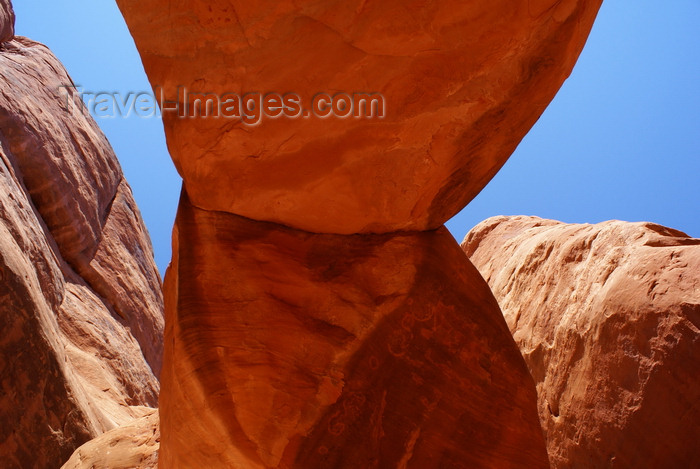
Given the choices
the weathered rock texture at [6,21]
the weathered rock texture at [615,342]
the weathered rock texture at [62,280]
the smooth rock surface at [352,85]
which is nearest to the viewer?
the smooth rock surface at [352,85]

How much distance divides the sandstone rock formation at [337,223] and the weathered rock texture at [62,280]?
99.9 inches

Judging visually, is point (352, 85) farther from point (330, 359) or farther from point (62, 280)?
point (62, 280)

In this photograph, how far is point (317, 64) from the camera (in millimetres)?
2648

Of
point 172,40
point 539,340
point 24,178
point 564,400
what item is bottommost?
point 564,400

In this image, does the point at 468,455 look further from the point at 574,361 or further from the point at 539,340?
the point at 539,340

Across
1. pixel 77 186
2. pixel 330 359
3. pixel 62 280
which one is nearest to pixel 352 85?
pixel 330 359

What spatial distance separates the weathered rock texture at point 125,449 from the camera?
421cm

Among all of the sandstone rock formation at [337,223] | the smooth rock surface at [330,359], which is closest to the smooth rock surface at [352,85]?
the sandstone rock formation at [337,223]

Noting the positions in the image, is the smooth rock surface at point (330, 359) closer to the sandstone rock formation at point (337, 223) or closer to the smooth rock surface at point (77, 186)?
the sandstone rock formation at point (337, 223)

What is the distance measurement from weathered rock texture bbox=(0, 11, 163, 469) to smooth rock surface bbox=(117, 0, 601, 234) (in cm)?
300

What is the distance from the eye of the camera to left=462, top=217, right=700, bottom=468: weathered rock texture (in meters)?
4.53

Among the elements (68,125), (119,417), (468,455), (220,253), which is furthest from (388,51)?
(68,125)

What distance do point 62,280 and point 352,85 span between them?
5274 millimetres

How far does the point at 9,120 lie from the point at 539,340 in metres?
5.86
